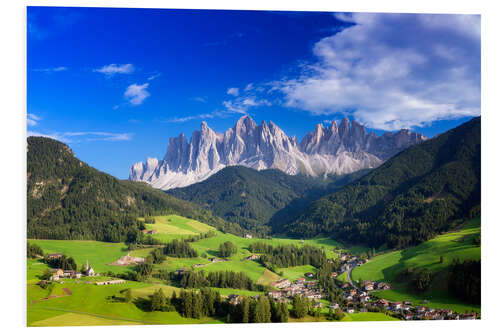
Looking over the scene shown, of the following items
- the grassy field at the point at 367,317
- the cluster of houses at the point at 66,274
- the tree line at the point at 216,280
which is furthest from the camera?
the tree line at the point at 216,280

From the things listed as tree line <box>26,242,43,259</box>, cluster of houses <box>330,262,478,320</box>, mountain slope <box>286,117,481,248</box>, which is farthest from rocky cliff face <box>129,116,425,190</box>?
tree line <box>26,242,43,259</box>

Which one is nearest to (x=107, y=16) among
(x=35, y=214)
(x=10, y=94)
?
(x=10, y=94)

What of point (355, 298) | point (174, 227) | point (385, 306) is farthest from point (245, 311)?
point (174, 227)

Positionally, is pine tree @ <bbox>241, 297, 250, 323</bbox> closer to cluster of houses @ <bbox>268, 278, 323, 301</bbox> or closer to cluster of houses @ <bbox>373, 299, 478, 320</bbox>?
cluster of houses @ <bbox>268, 278, 323, 301</bbox>

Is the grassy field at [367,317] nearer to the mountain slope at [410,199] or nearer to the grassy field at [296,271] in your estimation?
the grassy field at [296,271]

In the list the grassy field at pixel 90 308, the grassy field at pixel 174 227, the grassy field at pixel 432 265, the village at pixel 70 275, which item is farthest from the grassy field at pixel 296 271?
the grassy field at pixel 174 227
